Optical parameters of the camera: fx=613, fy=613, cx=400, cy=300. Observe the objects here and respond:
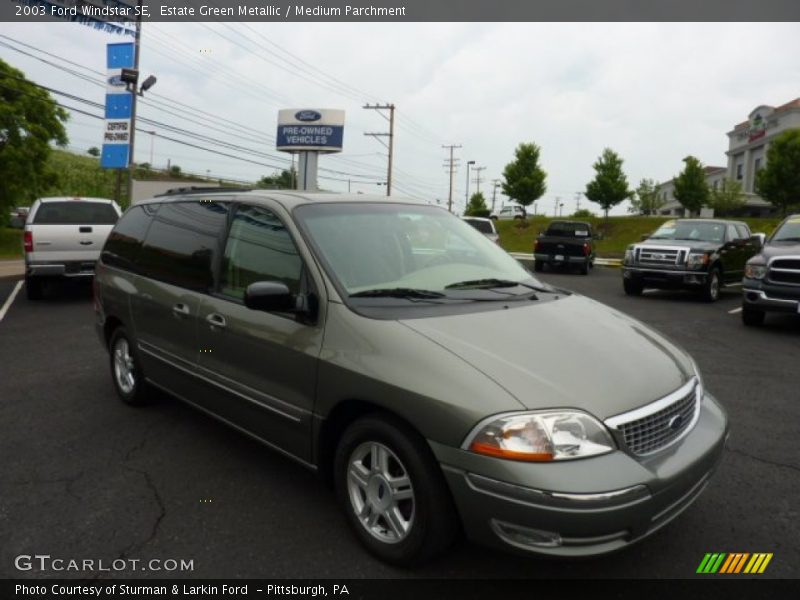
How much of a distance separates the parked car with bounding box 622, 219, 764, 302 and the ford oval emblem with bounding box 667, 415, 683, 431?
35.9 feet

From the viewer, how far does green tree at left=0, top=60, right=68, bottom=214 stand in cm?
2809

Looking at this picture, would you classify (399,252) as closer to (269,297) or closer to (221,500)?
(269,297)

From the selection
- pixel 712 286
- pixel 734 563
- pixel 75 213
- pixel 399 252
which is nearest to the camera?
pixel 734 563

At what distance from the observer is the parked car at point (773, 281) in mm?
8688

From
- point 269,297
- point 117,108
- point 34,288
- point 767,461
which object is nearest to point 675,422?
point 767,461

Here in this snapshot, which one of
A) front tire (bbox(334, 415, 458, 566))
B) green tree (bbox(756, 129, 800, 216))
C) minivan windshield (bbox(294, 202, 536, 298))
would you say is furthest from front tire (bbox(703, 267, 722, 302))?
green tree (bbox(756, 129, 800, 216))

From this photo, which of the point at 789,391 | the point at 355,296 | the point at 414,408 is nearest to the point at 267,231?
the point at 355,296

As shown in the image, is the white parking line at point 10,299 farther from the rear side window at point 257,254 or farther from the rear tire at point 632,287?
the rear tire at point 632,287

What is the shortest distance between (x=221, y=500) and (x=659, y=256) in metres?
11.9

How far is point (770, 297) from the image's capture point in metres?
8.95

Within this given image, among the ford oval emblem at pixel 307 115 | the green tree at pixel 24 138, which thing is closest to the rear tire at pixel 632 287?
the green tree at pixel 24 138

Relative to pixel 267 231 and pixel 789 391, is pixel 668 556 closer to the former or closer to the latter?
pixel 267 231

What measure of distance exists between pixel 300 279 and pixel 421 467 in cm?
124

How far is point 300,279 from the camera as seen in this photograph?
3.25 meters
